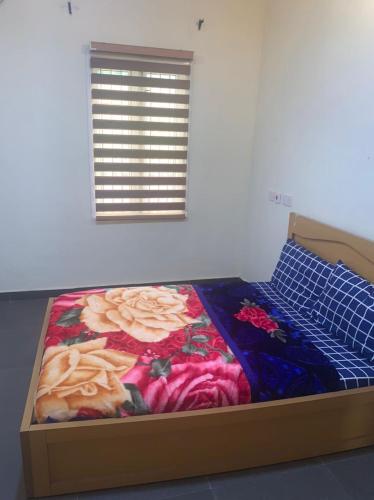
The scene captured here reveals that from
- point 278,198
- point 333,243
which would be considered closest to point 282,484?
point 333,243

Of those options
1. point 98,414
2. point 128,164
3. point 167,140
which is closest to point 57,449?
point 98,414

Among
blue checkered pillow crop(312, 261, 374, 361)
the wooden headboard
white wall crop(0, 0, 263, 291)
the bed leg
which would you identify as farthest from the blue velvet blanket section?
white wall crop(0, 0, 263, 291)

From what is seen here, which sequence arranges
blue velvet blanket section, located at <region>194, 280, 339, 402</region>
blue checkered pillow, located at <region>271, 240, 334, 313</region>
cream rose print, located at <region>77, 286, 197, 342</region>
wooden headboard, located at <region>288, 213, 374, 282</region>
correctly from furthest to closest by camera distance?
1. blue checkered pillow, located at <region>271, 240, 334, 313</region>
2. wooden headboard, located at <region>288, 213, 374, 282</region>
3. cream rose print, located at <region>77, 286, 197, 342</region>
4. blue velvet blanket section, located at <region>194, 280, 339, 402</region>

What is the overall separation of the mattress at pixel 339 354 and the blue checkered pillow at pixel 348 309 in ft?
0.14

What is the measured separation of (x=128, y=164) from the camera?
3426mm

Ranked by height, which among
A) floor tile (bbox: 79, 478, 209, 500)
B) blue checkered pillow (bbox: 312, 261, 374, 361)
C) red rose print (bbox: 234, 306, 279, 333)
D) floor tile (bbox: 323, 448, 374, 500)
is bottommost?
floor tile (bbox: 323, 448, 374, 500)

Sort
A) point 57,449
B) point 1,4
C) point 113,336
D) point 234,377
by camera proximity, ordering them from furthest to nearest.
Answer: point 1,4 < point 113,336 < point 234,377 < point 57,449

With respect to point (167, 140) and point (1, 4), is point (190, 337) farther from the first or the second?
point (1, 4)

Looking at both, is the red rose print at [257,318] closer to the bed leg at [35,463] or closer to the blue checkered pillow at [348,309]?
the blue checkered pillow at [348,309]

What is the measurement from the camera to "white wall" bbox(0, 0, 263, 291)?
3076 mm

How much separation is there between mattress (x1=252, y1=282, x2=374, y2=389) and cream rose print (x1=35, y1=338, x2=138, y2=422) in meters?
1.01

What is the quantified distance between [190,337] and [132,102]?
7.33ft

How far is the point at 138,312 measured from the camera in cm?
226

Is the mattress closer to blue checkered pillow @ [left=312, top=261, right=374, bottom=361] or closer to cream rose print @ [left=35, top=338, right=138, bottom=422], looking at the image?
blue checkered pillow @ [left=312, top=261, right=374, bottom=361]
